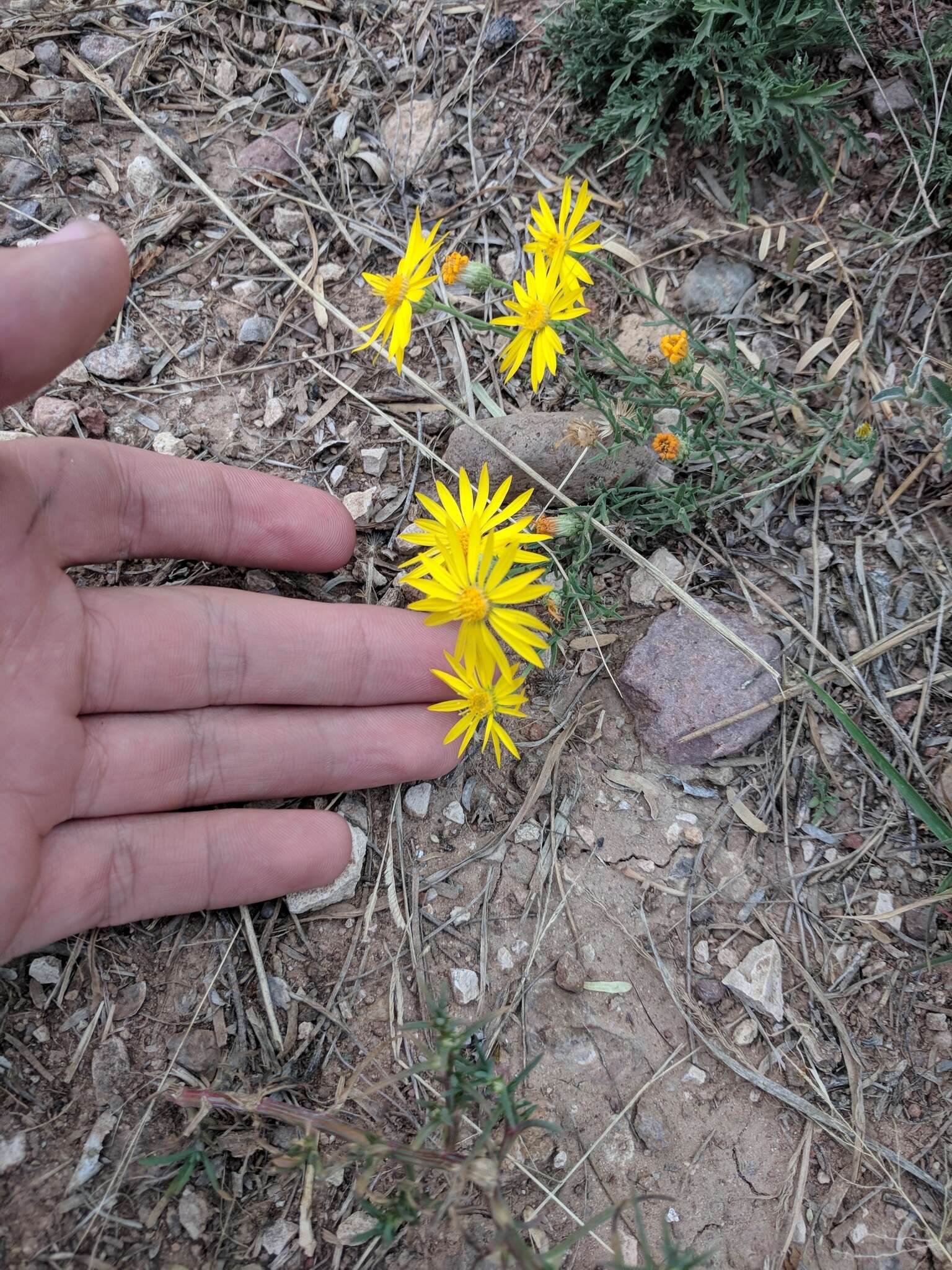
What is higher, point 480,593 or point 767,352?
point 767,352

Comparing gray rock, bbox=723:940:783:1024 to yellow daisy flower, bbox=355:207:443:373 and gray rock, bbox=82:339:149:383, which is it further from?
gray rock, bbox=82:339:149:383

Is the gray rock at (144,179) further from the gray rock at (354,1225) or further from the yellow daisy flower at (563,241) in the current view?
the gray rock at (354,1225)

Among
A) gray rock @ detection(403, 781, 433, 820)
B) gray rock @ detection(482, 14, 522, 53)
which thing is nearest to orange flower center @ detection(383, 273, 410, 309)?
gray rock @ detection(482, 14, 522, 53)

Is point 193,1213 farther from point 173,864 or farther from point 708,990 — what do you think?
point 708,990

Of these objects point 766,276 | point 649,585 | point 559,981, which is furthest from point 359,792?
point 766,276

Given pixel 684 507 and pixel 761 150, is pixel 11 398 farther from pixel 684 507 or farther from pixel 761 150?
pixel 761 150

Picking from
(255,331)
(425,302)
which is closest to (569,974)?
(425,302)

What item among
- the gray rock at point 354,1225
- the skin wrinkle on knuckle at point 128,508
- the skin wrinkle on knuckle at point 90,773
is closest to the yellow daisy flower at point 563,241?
the skin wrinkle on knuckle at point 128,508
